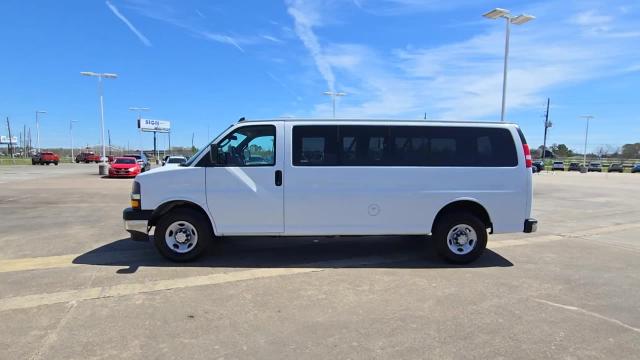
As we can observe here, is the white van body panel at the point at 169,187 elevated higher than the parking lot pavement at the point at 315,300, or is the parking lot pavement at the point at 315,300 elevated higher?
the white van body panel at the point at 169,187

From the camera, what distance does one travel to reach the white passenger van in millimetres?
6375

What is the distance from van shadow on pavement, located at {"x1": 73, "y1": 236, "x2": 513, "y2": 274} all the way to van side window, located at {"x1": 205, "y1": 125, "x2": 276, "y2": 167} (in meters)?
1.48

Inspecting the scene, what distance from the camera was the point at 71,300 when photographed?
4902 mm

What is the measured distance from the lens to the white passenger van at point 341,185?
6.38 metres

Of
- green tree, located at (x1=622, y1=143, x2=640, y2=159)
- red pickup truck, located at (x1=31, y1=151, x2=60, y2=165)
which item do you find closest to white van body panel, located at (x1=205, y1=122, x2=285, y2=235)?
red pickup truck, located at (x1=31, y1=151, x2=60, y2=165)

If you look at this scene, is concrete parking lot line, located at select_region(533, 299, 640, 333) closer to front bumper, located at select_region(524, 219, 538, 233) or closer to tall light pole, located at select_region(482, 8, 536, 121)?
front bumper, located at select_region(524, 219, 538, 233)

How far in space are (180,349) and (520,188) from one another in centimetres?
529

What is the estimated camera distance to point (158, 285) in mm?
5469

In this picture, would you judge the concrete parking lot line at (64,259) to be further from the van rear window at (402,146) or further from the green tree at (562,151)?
the green tree at (562,151)

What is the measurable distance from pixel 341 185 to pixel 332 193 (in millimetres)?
177

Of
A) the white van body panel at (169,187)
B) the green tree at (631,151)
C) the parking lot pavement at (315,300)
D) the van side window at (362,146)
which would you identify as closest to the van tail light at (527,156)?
the parking lot pavement at (315,300)

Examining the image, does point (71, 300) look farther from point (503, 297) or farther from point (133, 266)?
point (503, 297)

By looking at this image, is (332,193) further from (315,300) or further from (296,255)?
(315,300)

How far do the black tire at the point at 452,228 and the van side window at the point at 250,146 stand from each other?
2709 millimetres
